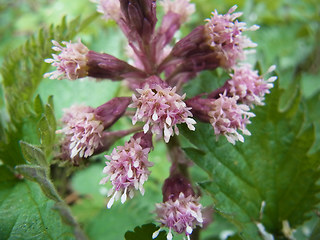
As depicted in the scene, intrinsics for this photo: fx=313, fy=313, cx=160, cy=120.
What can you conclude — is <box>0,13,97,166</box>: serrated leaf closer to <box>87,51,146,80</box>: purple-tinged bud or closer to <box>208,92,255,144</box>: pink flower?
<box>87,51,146,80</box>: purple-tinged bud

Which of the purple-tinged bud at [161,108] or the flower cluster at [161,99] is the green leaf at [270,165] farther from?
the purple-tinged bud at [161,108]

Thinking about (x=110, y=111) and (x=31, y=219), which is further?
(x=110, y=111)

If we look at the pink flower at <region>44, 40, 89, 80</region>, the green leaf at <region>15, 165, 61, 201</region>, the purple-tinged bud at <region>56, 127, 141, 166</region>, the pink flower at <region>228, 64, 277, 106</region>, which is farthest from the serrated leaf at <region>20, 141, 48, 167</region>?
the pink flower at <region>228, 64, 277, 106</region>

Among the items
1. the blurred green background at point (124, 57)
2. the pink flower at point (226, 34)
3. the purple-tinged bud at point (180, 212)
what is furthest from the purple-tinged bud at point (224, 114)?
the blurred green background at point (124, 57)

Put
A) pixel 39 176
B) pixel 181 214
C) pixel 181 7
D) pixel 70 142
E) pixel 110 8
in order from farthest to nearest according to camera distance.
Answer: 1. pixel 181 7
2. pixel 110 8
3. pixel 70 142
4. pixel 181 214
5. pixel 39 176

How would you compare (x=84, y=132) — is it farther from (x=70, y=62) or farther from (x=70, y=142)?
(x=70, y=62)

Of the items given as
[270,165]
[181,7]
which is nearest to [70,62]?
[181,7]

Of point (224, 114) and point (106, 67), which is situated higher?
point (106, 67)
